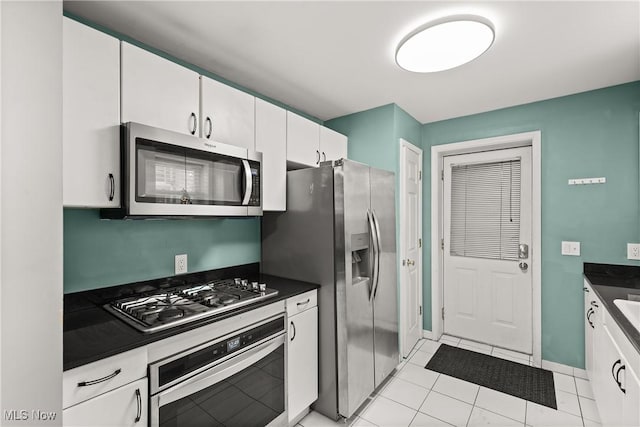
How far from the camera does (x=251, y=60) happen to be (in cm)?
195

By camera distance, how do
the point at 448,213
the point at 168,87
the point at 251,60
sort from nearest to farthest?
the point at 168,87 < the point at 251,60 < the point at 448,213

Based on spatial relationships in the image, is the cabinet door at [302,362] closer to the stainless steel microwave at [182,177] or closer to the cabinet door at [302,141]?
the stainless steel microwave at [182,177]

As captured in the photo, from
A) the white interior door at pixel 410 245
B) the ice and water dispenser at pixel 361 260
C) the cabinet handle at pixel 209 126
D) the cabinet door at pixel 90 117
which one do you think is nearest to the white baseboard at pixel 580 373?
the white interior door at pixel 410 245

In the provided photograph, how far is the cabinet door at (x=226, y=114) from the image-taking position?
1.71m

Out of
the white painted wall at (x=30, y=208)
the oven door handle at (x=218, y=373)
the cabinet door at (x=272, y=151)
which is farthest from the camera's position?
the cabinet door at (x=272, y=151)

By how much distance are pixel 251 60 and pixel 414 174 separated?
1928mm

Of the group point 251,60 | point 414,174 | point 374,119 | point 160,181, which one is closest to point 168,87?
point 160,181

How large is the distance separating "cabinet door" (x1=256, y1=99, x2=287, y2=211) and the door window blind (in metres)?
2.05

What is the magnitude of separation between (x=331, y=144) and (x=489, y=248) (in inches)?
77.1

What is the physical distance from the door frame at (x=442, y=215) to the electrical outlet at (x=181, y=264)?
96.4 inches

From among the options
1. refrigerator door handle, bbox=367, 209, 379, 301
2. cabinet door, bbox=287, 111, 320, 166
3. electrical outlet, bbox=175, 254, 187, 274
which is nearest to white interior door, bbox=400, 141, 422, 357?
refrigerator door handle, bbox=367, 209, 379, 301

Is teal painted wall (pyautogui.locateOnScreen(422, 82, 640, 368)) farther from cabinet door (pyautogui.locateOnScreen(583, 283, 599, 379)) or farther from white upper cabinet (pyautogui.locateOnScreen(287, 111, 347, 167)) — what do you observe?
white upper cabinet (pyautogui.locateOnScreen(287, 111, 347, 167))

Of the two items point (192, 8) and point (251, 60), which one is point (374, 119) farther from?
point (192, 8)

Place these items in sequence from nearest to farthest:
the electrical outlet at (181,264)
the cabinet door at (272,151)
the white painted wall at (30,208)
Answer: the white painted wall at (30,208)
the electrical outlet at (181,264)
the cabinet door at (272,151)
